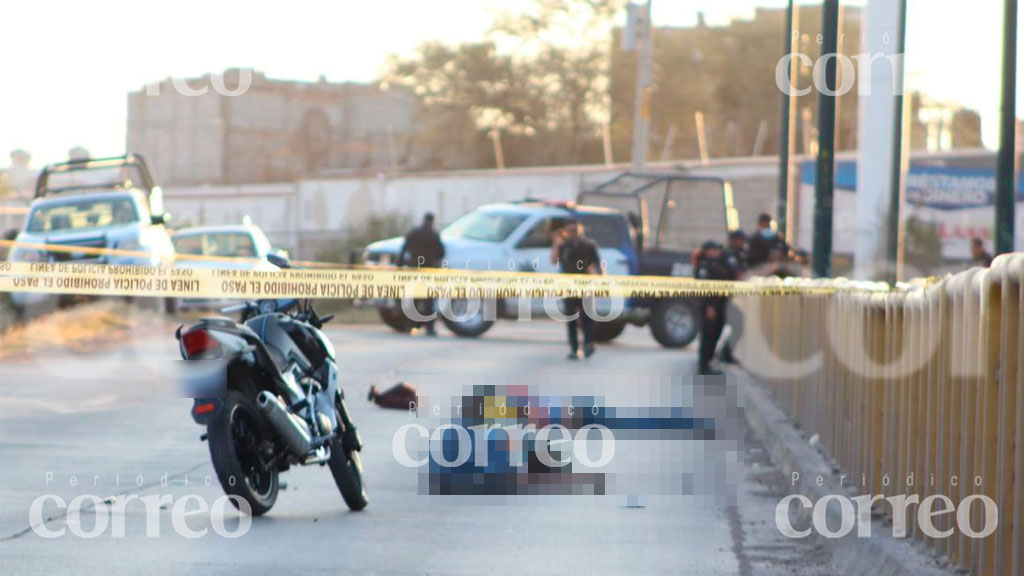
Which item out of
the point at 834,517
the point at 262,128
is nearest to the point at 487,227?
the point at 834,517

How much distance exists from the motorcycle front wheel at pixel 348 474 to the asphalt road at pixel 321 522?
9 centimetres

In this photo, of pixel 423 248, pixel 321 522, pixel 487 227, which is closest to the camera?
pixel 321 522

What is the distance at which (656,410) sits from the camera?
45.9ft

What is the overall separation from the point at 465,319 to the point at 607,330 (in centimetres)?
239

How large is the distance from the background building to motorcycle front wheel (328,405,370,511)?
68876 millimetres

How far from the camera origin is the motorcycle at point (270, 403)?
295 inches

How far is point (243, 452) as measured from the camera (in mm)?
7715

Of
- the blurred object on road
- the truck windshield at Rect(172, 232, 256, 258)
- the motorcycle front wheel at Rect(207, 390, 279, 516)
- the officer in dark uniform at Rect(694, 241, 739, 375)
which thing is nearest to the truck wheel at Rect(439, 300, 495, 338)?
the truck windshield at Rect(172, 232, 256, 258)

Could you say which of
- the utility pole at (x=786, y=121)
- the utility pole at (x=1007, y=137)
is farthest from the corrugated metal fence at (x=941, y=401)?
the utility pole at (x=786, y=121)

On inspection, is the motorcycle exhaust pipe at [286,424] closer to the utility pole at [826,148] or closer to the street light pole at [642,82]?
the utility pole at [826,148]

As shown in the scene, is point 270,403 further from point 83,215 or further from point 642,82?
point 642,82

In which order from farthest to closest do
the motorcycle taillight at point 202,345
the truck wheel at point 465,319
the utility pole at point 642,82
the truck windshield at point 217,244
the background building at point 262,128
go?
the background building at point 262,128, the utility pole at point 642,82, the truck windshield at point 217,244, the truck wheel at point 465,319, the motorcycle taillight at point 202,345

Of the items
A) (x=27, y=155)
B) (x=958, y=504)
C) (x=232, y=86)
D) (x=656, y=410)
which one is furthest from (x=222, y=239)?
(x=27, y=155)

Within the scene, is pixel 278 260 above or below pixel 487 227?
below
